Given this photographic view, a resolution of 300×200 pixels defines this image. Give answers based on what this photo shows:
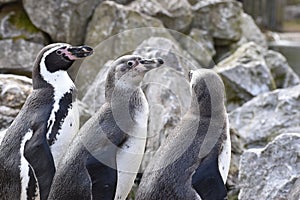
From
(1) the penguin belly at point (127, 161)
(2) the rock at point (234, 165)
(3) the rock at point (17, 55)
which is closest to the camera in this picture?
(1) the penguin belly at point (127, 161)

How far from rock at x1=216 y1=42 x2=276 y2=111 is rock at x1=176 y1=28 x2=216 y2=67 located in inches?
8.6

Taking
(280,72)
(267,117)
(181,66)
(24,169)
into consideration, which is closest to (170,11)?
(280,72)

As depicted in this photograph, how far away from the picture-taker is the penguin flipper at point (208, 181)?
3646 mm

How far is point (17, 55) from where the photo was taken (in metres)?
8.07

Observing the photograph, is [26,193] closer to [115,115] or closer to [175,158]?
[115,115]

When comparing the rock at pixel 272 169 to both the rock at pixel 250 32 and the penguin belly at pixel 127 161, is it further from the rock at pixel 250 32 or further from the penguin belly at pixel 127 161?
the rock at pixel 250 32

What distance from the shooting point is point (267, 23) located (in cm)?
2325

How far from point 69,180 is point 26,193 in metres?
0.43

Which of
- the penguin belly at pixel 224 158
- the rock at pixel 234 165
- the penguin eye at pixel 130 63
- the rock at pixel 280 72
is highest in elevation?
the penguin eye at pixel 130 63

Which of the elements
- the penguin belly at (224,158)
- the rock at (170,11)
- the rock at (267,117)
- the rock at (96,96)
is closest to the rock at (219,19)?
the rock at (170,11)

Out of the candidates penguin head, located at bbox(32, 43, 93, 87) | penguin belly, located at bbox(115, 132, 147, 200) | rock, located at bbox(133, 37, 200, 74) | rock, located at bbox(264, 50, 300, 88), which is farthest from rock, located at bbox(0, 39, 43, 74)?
penguin belly, located at bbox(115, 132, 147, 200)

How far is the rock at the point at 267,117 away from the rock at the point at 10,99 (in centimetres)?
181

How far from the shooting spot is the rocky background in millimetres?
4793

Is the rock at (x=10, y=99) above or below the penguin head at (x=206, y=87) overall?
below
